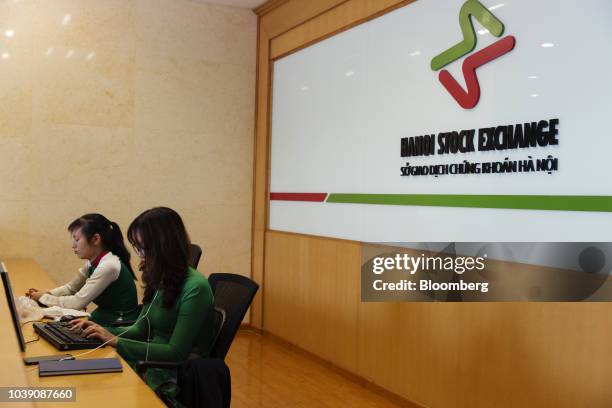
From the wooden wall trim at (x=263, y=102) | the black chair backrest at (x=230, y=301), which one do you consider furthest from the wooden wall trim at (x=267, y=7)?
the black chair backrest at (x=230, y=301)

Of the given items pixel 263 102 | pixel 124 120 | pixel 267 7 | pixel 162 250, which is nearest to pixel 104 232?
pixel 162 250

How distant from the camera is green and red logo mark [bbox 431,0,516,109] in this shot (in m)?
3.91

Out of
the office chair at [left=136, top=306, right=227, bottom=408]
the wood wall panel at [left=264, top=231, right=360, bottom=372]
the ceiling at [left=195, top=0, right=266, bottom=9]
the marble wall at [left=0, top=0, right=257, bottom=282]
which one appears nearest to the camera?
the office chair at [left=136, top=306, right=227, bottom=408]

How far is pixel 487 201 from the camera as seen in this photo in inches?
156

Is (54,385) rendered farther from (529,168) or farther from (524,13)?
(524,13)

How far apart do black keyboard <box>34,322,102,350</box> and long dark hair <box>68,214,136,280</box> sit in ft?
3.08

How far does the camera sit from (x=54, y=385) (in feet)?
7.68

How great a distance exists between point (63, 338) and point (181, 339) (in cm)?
51

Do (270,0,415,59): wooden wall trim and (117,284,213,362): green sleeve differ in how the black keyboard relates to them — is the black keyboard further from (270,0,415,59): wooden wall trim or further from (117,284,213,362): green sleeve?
(270,0,415,59): wooden wall trim

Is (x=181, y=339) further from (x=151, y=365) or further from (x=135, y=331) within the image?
(x=135, y=331)

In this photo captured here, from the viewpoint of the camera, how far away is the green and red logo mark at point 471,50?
391cm

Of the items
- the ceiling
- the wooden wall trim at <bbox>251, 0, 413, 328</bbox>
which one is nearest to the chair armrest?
the wooden wall trim at <bbox>251, 0, 413, 328</bbox>

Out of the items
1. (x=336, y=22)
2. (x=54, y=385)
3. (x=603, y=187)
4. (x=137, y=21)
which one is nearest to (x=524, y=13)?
(x=603, y=187)

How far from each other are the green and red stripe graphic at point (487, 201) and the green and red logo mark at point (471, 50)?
0.59 metres
